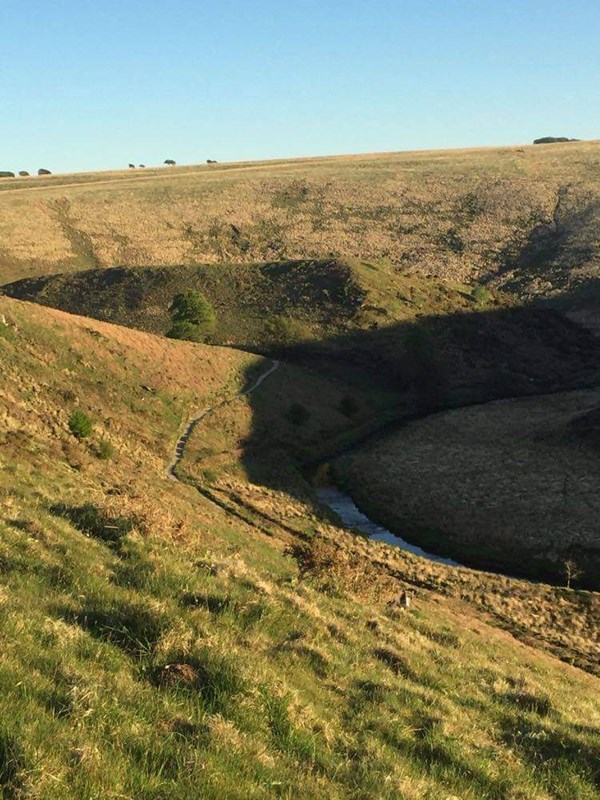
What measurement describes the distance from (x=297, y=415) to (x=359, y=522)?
19660 mm

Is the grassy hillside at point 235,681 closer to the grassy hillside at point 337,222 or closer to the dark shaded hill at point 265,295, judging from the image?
the dark shaded hill at point 265,295

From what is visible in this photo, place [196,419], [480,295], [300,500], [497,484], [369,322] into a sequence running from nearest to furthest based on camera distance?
[300,500], [497,484], [196,419], [369,322], [480,295]

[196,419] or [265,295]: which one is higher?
[265,295]

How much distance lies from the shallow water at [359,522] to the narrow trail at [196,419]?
12266mm

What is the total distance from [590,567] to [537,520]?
7280 mm

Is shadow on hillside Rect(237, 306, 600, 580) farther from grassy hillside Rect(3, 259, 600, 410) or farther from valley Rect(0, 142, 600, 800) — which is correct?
valley Rect(0, 142, 600, 800)

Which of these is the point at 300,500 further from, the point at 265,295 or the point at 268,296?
the point at 265,295

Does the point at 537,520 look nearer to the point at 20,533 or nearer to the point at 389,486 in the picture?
the point at 389,486

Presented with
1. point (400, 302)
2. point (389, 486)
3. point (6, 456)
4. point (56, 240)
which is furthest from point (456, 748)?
point (56, 240)

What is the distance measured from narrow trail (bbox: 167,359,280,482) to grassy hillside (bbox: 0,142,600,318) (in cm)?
5809

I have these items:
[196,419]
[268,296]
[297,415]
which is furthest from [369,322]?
[196,419]

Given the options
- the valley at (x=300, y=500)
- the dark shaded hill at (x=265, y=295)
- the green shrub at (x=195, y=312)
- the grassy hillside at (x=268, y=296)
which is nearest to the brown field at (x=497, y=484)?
the valley at (x=300, y=500)

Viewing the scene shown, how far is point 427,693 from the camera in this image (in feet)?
45.8

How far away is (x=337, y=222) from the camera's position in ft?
521
